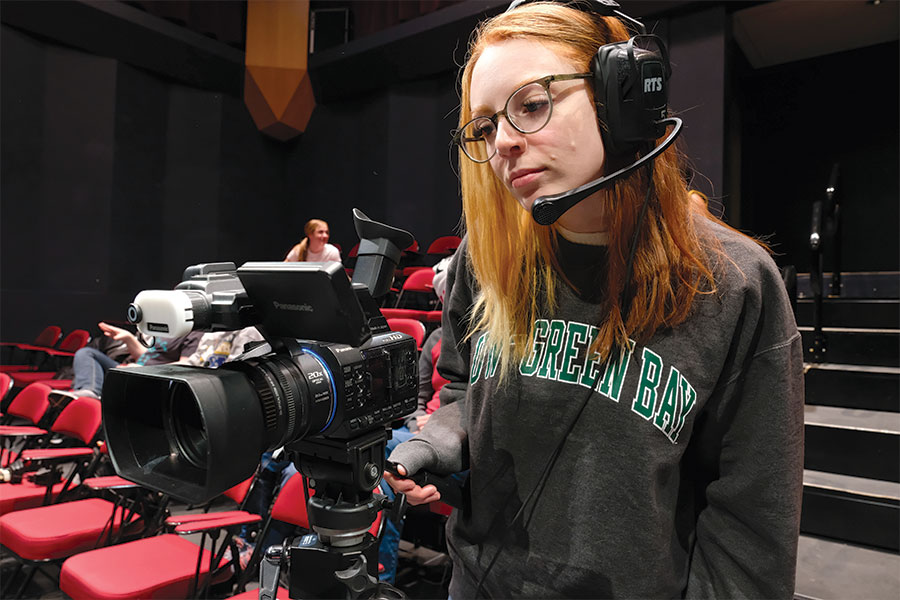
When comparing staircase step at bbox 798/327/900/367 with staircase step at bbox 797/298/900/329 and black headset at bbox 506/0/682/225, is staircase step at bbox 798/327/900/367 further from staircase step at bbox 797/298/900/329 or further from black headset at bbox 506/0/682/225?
black headset at bbox 506/0/682/225

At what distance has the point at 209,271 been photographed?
27.1 inches

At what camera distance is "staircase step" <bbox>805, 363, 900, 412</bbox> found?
250 centimetres

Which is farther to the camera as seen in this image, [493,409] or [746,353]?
[493,409]

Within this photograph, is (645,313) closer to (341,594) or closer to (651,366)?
(651,366)

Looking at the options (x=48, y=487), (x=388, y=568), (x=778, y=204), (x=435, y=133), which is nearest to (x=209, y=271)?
(x=388, y=568)

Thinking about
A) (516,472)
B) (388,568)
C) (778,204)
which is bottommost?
(388,568)

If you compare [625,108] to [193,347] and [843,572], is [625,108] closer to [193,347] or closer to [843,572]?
[843,572]

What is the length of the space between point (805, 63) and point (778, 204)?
1413mm

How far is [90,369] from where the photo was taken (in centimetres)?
390

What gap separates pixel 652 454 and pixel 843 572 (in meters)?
→ 1.71

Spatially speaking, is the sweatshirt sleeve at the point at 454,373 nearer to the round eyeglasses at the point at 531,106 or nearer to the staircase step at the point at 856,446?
the round eyeglasses at the point at 531,106

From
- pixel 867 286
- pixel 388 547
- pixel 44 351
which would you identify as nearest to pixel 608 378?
pixel 388 547

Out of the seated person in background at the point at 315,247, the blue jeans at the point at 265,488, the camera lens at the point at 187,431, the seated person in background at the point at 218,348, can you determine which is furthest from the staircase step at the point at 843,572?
the seated person in background at the point at 315,247

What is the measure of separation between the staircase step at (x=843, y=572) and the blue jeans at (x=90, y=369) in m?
3.96
